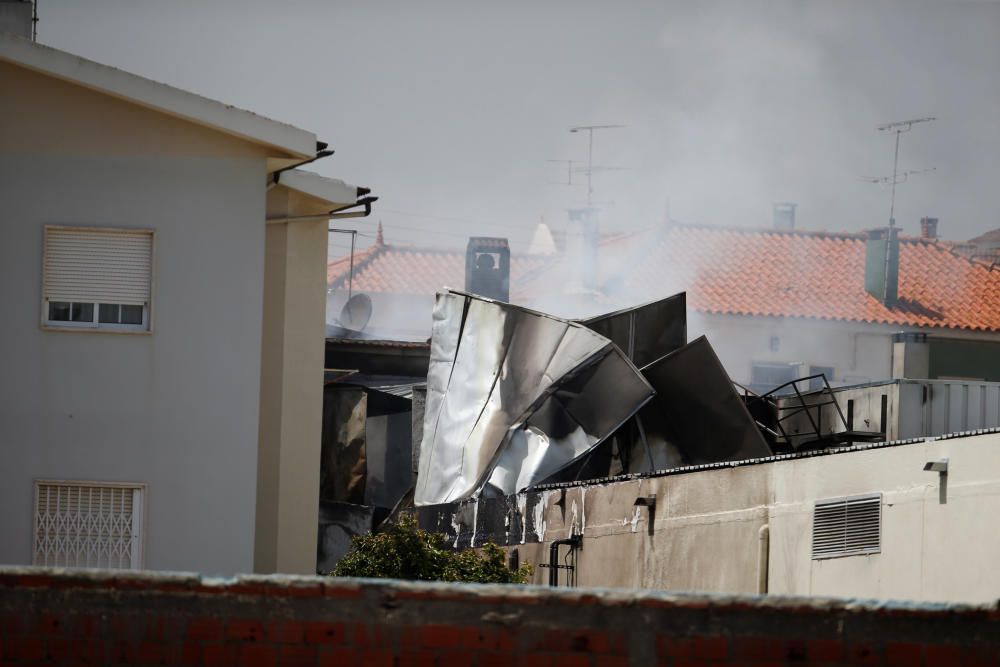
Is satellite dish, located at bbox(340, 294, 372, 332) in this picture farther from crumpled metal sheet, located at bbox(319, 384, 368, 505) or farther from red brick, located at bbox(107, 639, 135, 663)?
red brick, located at bbox(107, 639, 135, 663)

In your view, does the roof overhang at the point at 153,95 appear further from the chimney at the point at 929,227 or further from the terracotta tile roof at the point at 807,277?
the chimney at the point at 929,227

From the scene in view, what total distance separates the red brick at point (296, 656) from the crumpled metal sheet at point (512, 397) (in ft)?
50.3

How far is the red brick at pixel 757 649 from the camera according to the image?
21.5 ft

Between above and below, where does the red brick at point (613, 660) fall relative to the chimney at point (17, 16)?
below

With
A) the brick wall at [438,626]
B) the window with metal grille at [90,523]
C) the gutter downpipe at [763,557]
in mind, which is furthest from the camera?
the gutter downpipe at [763,557]

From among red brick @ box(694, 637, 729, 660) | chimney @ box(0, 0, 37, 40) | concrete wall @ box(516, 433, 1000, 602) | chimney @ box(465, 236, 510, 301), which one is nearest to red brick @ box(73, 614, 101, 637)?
red brick @ box(694, 637, 729, 660)

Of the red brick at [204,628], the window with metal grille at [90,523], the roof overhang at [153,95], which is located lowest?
the window with metal grille at [90,523]

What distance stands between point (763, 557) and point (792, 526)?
0.58 m

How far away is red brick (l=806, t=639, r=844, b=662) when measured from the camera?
6.57 metres

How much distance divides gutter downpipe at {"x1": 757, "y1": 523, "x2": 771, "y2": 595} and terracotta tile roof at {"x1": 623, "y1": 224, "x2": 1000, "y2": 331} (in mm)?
28686

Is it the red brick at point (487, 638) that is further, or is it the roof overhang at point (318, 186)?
the roof overhang at point (318, 186)

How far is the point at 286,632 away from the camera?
6699 millimetres

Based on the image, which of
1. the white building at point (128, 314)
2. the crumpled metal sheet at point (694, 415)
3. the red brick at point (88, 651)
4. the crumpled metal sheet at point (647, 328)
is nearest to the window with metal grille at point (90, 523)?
the white building at point (128, 314)

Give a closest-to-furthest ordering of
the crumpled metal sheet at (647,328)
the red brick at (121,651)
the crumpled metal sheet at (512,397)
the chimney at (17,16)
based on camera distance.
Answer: the red brick at (121,651)
the chimney at (17,16)
the crumpled metal sheet at (512,397)
the crumpled metal sheet at (647,328)
